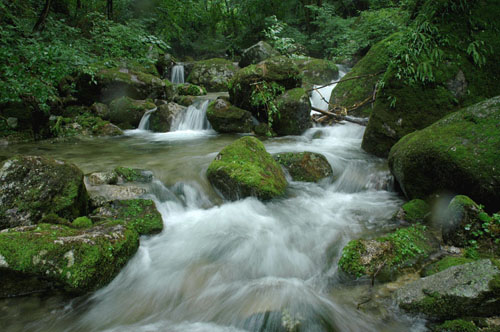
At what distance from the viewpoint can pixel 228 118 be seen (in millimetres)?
9797

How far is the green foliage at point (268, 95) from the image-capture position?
349 inches

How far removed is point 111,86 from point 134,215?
973 centimetres

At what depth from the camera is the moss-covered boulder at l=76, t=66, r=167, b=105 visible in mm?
11766

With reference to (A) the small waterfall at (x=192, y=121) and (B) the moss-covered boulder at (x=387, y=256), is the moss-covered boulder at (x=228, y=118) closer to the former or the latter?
(A) the small waterfall at (x=192, y=121)

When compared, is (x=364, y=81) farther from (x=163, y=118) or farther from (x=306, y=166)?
(x=163, y=118)

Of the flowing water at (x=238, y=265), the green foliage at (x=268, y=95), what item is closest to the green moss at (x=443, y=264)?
the flowing water at (x=238, y=265)

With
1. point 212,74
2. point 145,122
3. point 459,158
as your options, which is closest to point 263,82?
point 145,122

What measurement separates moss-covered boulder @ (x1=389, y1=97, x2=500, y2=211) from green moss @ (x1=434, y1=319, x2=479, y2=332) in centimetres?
208

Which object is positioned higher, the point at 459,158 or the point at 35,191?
the point at 459,158

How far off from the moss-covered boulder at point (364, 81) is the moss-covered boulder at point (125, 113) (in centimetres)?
781

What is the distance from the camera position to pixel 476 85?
559 centimetres

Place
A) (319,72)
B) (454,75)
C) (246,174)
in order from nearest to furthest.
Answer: (246,174), (454,75), (319,72)

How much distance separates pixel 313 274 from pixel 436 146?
2.61 m

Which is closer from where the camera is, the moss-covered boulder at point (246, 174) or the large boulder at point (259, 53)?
the moss-covered boulder at point (246, 174)
